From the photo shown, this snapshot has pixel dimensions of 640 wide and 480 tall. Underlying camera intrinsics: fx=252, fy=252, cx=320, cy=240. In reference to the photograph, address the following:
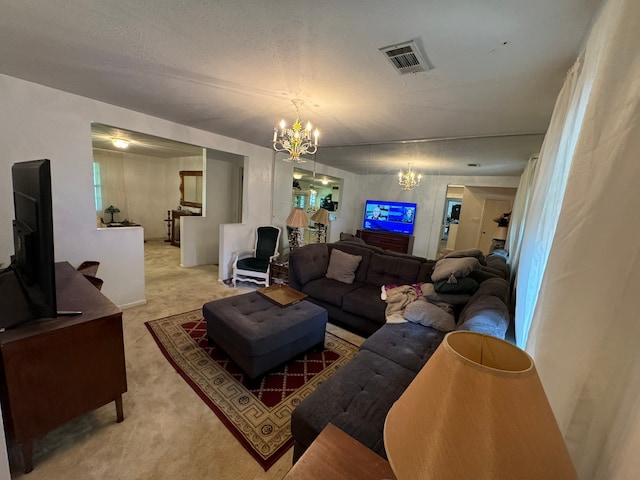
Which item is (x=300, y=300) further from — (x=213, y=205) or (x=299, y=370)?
(x=213, y=205)

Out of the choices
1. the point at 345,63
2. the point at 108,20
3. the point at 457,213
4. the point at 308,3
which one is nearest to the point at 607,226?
the point at 308,3

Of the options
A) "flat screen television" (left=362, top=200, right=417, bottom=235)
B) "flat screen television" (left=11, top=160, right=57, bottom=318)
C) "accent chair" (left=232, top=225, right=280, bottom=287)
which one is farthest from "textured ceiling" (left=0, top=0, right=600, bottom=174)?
"accent chair" (left=232, top=225, right=280, bottom=287)

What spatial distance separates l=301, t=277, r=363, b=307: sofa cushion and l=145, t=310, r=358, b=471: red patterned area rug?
0.40m

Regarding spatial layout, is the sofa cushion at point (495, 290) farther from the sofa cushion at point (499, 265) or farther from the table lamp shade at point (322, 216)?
the table lamp shade at point (322, 216)

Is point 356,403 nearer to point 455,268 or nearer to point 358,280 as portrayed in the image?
point 455,268

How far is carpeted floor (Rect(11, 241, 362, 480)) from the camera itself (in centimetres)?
134

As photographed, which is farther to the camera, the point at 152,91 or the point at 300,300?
the point at 300,300

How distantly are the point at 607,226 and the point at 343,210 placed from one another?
11.3 ft

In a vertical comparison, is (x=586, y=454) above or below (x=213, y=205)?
below

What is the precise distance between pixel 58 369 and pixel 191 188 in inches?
224

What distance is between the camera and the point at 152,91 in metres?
2.31

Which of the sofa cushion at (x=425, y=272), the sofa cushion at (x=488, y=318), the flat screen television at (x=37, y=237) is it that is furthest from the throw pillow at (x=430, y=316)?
the flat screen television at (x=37, y=237)

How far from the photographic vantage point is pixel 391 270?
122 inches

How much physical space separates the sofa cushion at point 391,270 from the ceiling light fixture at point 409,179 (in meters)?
1.02
